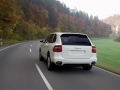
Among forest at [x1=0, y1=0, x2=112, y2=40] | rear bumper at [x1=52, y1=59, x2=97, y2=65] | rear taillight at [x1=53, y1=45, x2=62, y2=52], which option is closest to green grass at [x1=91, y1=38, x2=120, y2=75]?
rear bumper at [x1=52, y1=59, x2=97, y2=65]

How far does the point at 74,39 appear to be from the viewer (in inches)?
326

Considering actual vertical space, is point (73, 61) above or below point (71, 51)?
below

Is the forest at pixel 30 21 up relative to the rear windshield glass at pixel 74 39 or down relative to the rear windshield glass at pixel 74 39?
up

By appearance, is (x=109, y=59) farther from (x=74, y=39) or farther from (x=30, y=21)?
(x=30, y=21)

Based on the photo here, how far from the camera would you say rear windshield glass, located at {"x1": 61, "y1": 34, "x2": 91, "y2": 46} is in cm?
805

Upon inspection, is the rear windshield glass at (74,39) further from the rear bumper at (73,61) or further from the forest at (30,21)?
the forest at (30,21)

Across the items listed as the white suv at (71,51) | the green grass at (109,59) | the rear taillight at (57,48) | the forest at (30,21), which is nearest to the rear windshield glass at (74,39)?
the white suv at (71,51)

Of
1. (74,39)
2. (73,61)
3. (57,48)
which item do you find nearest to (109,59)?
(74,39)

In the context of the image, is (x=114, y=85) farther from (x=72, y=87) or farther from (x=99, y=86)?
(x=72, y=87)

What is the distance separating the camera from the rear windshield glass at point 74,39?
A: 8.05m

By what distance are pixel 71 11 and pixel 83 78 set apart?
149 meters

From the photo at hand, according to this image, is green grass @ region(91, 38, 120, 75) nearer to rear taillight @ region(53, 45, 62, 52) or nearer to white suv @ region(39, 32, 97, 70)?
white suv @ region(39, 32, 97, 70)

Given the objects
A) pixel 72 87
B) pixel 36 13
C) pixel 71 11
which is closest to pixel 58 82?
pixel 72 87

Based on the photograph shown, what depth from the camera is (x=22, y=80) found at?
6.55 meters
